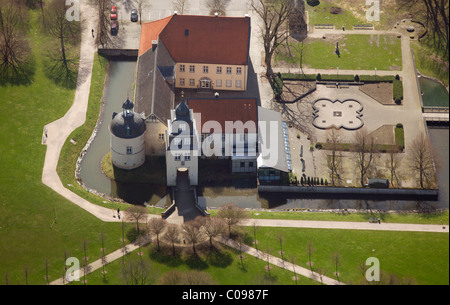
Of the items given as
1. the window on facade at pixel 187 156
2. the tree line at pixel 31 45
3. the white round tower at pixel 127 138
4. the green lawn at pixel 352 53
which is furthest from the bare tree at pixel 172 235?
the green lawn at pixel 352 53

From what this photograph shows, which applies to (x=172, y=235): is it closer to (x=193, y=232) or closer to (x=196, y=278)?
(x=193, y=232)

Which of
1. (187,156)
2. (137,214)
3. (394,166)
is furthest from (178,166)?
(394,166)

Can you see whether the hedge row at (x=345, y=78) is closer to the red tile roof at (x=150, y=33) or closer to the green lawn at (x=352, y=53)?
the green lawn at (x=352, y=53)

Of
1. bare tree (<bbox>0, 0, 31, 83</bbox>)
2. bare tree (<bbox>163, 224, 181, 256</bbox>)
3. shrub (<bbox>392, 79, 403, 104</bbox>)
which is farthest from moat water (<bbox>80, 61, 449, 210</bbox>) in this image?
bare tree (<bbox>0, 0, 31, 83</bbox>)

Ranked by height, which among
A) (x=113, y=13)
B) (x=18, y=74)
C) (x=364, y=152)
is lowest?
(x=364, y=152)

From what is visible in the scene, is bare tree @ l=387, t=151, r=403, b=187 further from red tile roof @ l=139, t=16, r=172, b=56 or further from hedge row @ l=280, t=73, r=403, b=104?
red tile roof @ l=139, t=16, r=172, b=56

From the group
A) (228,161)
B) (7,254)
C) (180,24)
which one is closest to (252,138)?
(228,161)

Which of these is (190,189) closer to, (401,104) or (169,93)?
(169,93)
